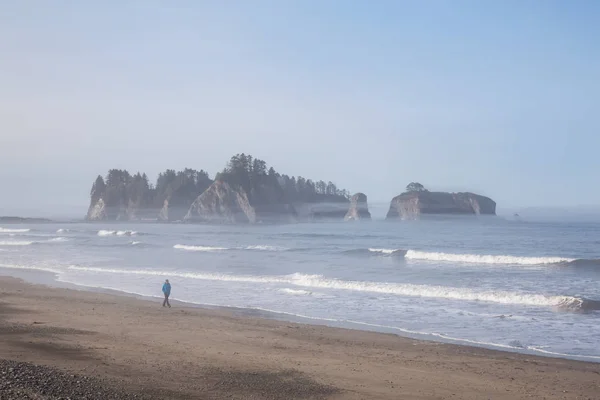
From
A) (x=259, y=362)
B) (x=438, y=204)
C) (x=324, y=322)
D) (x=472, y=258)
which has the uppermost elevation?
(x=438, y=204)

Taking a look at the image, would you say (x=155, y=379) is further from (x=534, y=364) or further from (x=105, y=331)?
(x=534, y=364)

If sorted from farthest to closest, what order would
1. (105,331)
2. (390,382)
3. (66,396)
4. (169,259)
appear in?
(169,259), (105,331), (390,382), (66,396)

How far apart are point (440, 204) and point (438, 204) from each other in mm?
656

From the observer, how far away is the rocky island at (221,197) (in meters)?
115

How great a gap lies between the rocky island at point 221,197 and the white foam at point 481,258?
241ft

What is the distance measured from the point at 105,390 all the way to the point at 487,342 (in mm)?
9924

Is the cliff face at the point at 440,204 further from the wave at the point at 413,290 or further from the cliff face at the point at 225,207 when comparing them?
the wave at the point at 413,290

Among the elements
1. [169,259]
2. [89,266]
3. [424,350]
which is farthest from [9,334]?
[169,259]

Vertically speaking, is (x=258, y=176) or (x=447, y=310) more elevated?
(x=258, y=176)

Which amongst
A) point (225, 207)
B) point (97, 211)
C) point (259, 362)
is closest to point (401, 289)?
point (259, 362)

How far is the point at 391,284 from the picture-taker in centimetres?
2486

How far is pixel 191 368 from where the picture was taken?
1039 cm

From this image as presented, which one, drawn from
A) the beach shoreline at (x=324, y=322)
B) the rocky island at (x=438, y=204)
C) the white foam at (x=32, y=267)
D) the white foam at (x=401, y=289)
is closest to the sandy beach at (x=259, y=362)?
the beach shoreline at (x=324, y=322)

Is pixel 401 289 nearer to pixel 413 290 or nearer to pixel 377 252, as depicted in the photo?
pixel 413 290
